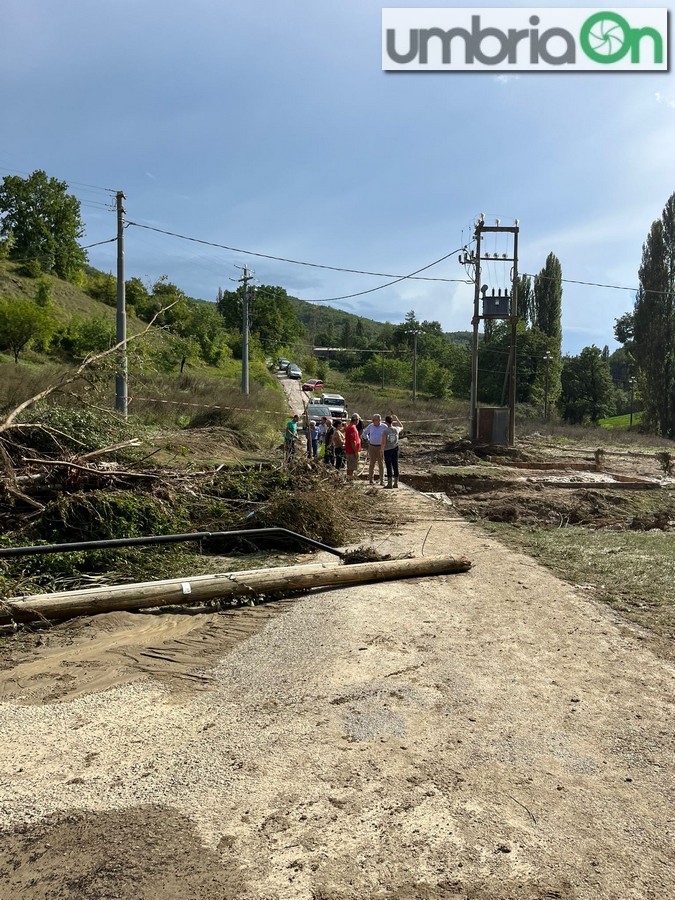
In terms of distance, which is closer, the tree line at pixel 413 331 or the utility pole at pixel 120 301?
the utility pole at pixel 120 301

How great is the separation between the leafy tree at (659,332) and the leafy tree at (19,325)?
142 feet

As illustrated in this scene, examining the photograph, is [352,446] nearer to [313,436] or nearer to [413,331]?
[313,436]

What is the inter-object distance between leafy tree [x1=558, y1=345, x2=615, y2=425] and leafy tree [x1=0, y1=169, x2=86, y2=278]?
171ft

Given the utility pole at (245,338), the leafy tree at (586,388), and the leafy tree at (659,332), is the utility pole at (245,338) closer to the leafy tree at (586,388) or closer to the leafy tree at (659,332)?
the leafy tree at (659,332)

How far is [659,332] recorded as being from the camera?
54781 millimetres

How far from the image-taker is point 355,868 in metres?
3.13

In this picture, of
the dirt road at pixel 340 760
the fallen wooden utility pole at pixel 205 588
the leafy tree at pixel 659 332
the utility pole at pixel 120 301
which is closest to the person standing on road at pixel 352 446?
the utility pole at pixel 120 301

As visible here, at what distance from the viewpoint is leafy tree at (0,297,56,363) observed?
39.3 metres

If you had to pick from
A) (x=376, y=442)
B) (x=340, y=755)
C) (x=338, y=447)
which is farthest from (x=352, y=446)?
(x=340, y=755)

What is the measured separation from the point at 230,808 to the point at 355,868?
0.78 metres

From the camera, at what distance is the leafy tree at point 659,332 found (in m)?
54.2

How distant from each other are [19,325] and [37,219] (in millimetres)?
37512

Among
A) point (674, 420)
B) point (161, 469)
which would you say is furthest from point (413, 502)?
point (674, 420)

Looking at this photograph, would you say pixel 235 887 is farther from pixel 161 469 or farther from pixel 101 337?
pixel 101 337
